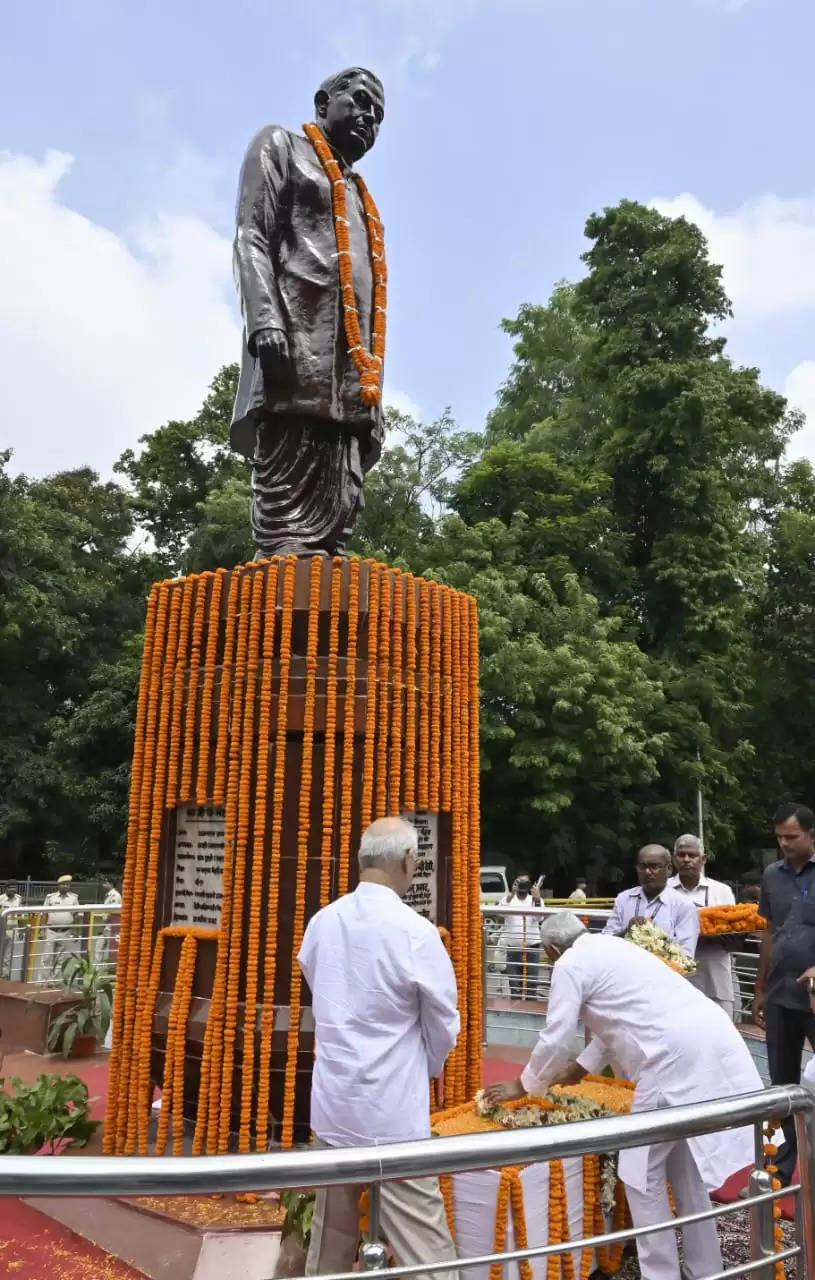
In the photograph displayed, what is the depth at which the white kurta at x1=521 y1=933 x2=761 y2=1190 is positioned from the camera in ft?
10.9

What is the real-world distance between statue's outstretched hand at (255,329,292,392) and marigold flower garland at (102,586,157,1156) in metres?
1.26

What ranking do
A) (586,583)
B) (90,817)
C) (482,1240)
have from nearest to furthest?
1. (482,1240)
2. (586,583)
3. (90,817)

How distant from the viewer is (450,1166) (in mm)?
1876

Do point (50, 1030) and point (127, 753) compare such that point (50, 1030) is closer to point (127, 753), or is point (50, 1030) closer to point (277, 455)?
point (277, 455)

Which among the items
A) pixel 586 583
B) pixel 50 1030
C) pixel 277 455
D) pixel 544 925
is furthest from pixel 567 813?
pixel 544 925

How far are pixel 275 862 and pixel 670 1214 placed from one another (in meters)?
2.07

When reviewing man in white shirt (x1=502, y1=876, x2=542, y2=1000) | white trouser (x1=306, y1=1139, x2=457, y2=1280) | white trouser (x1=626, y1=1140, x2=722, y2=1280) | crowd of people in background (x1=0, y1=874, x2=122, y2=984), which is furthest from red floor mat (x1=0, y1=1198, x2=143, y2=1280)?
man in white shirt (x1=502, y1=876, x2=542, y2=1000)

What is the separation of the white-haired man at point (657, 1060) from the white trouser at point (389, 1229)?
0.71 metres

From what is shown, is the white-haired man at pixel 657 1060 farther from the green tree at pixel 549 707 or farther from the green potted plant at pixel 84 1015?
the green tree at pixel 549 707

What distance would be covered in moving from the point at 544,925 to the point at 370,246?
3.96 metres

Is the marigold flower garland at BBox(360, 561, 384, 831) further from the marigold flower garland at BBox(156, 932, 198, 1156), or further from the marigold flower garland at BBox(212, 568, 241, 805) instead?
the marigold flower garland at BBox(156, 932, 198, 1156)

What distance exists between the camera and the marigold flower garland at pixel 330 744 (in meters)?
4.56

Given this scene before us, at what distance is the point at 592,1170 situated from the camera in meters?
3.61

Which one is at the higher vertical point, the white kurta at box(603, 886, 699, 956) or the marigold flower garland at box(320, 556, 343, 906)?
the marigold flower garland at box(320, 556, 343, 906)
